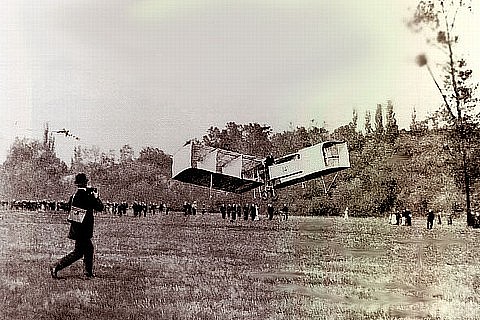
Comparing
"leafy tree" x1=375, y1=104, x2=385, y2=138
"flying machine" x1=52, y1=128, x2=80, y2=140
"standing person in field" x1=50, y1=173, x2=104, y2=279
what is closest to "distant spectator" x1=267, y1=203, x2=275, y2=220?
"leafy tree" x1=375, y1=104, x2=385, y2=138

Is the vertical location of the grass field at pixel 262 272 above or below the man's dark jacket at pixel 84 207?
below

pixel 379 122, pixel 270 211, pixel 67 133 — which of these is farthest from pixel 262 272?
pixel 67 133

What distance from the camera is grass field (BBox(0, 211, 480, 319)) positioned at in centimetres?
236

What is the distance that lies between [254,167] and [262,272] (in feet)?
1.17

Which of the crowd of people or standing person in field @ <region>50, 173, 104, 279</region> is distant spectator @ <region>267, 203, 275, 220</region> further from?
standing person in field @ <region>50, 173, 104, 279</region>

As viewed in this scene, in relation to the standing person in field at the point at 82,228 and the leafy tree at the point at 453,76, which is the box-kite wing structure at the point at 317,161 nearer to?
the leafy tree at the point at 453,76

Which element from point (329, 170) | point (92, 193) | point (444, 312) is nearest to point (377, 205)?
point (329, 170)

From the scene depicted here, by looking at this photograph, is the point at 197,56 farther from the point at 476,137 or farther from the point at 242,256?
the point at 476,137

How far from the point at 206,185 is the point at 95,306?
1.84 ft

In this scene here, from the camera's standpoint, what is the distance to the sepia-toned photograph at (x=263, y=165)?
2387 millimetres

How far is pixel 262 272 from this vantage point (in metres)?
2.42

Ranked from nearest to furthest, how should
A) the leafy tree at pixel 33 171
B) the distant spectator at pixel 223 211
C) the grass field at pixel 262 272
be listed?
the grass field at pixel 262 272
the distant spectator at pixel 223 211
the leafy tree at pixel 33 171

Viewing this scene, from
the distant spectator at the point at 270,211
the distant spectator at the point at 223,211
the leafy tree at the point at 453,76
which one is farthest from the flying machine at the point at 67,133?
the leafy tree at the point at 453,76

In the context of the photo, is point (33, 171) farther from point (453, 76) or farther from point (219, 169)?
point (453, 76)
